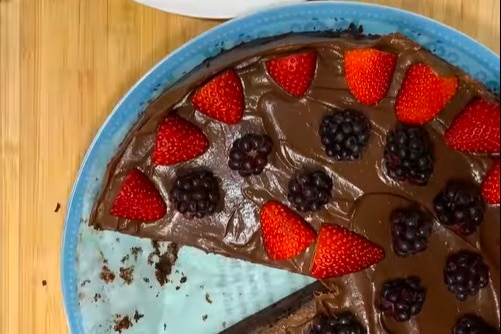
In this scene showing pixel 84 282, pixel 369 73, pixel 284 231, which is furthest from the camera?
pixel 84 282

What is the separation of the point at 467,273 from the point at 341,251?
23cm

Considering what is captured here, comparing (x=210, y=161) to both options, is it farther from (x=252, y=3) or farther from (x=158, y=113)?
(x=252, y=3)

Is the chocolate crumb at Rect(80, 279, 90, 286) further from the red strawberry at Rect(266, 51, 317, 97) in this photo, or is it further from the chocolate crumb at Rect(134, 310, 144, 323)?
the red strawberry at Rect(266, 51, 317, 97)

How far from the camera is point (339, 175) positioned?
1509 millimetres

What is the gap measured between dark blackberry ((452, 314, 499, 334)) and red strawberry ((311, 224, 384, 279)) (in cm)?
19

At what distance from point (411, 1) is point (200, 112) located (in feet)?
1.58

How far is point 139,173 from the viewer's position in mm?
1514

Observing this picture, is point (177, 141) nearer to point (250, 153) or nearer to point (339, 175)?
point (250, 153)

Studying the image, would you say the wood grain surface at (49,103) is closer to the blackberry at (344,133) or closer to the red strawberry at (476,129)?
the blackberry at (344,133)

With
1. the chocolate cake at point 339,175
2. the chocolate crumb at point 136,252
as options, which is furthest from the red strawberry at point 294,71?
the chocolate crumb at point 136,252

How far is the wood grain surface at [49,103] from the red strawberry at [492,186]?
62 cm

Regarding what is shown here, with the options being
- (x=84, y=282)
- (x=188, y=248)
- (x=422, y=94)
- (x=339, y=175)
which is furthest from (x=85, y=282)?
(x=422, y=94)

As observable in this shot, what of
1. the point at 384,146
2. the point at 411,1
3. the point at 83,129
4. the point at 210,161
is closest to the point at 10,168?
the point at 83,129

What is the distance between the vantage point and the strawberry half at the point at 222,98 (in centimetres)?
143
